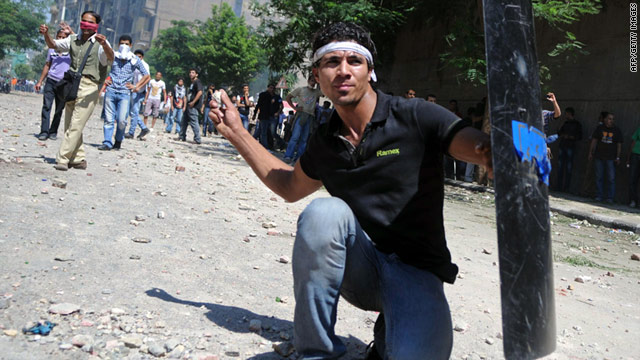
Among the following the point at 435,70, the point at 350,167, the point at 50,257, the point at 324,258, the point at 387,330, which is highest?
the point at 435,70

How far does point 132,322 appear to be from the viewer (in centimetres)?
274

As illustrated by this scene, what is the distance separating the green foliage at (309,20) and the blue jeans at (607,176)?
5167mm

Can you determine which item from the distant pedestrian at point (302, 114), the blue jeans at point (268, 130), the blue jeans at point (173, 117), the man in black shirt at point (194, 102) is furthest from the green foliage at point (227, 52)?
the distant pedestrian at point (302, 114)

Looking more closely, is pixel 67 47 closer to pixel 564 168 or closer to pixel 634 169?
pixel 564 168

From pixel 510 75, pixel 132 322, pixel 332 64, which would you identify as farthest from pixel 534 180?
pixel 132 322

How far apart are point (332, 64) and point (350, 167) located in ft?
1.43

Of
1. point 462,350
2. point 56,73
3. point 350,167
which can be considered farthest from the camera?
point 56,73

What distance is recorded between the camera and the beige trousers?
6938 millimetres

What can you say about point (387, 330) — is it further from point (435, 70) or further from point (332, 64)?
point (435, 70)

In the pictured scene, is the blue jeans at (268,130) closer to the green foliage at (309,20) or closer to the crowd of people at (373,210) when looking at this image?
the green foliage at (309,20)

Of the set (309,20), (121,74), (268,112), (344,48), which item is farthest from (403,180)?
(268,112)

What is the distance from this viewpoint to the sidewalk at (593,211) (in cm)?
874

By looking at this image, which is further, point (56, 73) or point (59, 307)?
point (56, 73)

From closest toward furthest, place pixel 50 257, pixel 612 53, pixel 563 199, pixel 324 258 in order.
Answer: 1. pixel 324 258
2. pixel 50 257
3. pixel 563 199
4. pixel 612 53
